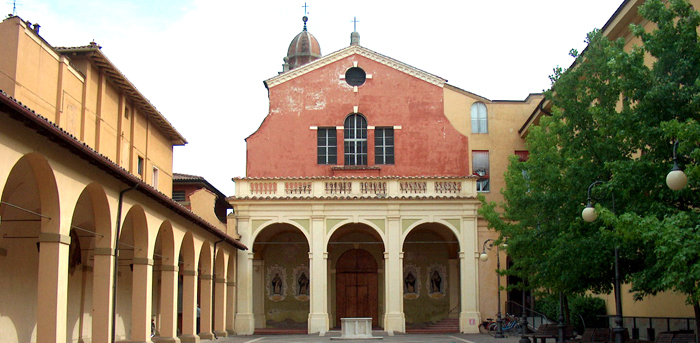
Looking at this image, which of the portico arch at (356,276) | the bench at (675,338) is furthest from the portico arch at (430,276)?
the bench at (675,338)

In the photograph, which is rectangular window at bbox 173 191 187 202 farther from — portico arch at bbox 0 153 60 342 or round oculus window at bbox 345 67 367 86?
portico arch at bbox 0 153 60 342

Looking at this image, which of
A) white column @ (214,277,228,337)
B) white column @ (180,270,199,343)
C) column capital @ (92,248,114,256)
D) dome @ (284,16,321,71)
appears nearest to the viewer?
column capital @ (92,248,114,256)

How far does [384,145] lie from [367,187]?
3.59 meters

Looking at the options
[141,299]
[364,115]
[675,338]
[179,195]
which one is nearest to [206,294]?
[141,299]

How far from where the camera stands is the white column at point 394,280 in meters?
32.2

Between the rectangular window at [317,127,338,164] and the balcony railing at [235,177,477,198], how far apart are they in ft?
9.41

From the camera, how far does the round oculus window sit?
121 ft

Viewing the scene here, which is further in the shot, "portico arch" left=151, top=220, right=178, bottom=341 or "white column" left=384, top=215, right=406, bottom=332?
"white column" left=384, top=215, right=406, bottom=332

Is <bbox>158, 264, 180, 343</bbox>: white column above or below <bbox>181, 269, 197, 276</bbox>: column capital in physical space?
below

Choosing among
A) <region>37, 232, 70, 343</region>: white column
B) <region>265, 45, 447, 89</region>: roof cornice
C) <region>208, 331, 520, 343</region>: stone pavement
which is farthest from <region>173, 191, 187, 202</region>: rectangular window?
<region>37, 232, 70, 343</region>: white column

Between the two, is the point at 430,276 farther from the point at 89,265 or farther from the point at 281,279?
the point at 89,265

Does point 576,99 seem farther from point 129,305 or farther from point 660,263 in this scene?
point 129,305

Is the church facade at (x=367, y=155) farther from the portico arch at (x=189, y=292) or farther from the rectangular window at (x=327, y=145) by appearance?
the portico arch at (x=189, y=292)

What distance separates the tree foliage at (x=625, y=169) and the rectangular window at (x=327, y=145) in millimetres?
14508
